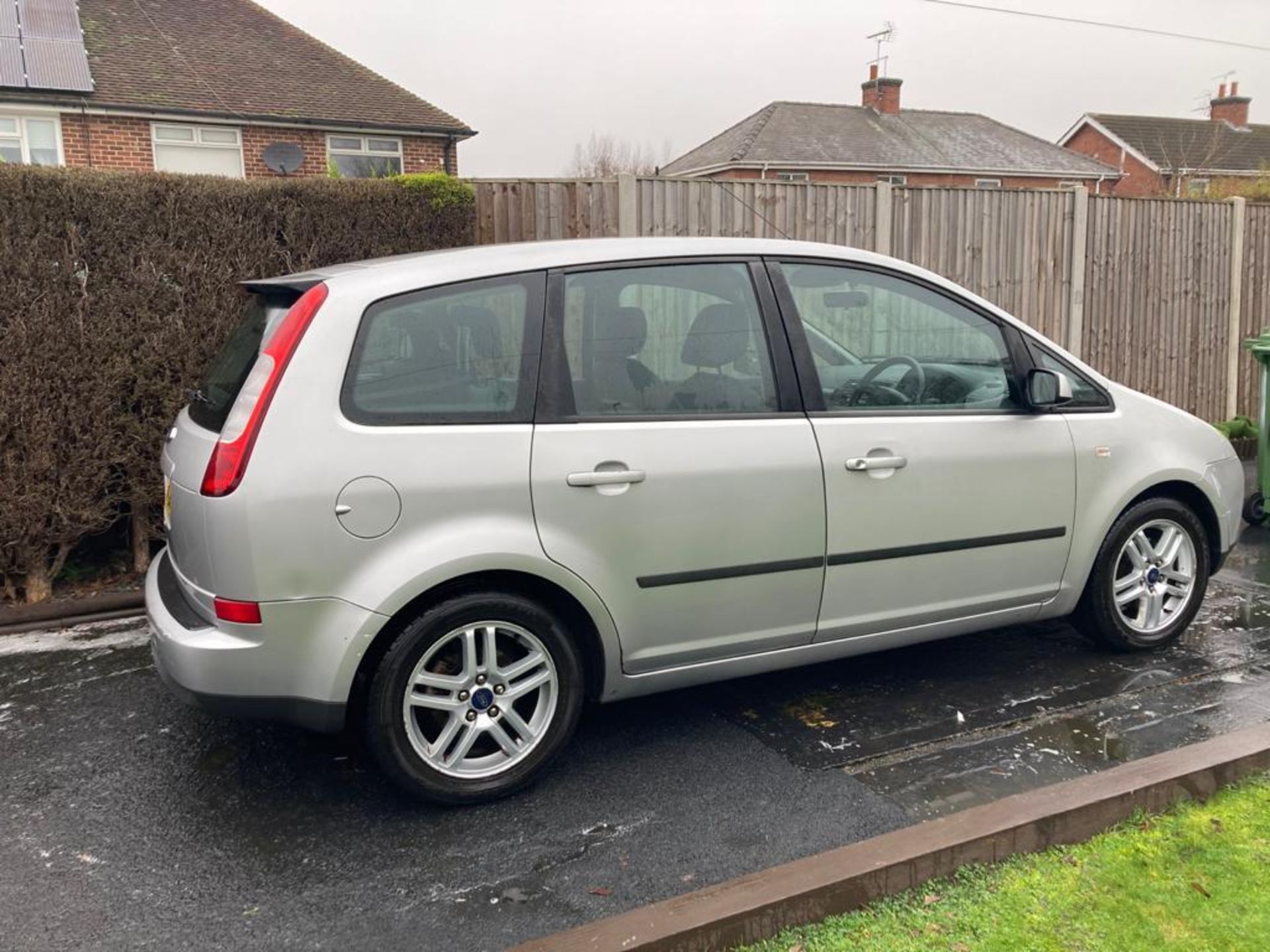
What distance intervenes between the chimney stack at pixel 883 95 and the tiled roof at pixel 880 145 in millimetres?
296

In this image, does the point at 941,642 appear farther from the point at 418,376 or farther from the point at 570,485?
the point at 418,376

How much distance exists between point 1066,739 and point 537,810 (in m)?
1.90

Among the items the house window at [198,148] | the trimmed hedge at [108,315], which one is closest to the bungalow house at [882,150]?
the house window at [198,148]

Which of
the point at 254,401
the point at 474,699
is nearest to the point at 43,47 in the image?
the point at 254,401

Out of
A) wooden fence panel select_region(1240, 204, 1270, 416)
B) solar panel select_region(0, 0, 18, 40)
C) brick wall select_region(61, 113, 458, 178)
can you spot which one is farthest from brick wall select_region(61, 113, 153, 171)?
wooden fence panel select_region(1240, 204, 1270, 416)

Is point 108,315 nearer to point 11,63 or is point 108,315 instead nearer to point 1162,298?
point 1162,298

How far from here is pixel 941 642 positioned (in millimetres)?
4855

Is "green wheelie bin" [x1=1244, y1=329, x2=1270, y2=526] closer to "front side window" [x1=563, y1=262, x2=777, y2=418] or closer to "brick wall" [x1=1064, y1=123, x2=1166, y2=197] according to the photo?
"front side window" [x1=563, y1=262, x2=777, y2=418]

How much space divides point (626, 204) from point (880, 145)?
30779 mm

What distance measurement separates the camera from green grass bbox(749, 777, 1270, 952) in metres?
2.57

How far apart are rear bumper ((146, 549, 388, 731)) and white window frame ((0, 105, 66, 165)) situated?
18935mm

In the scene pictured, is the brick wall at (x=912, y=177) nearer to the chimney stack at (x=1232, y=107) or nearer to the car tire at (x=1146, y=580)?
the chimney stack at (x=1232, y=107)

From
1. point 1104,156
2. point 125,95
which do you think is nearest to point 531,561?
point 125,95

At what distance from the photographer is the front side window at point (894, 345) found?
12.6ft
